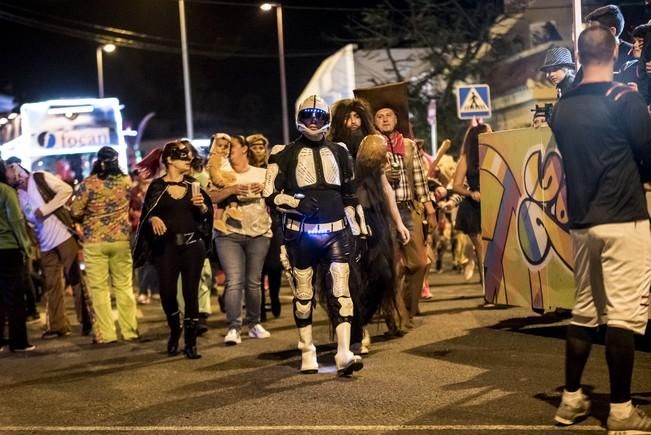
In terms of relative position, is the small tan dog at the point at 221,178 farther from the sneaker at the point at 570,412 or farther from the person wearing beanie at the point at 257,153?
the sneaker at the point at 570,412

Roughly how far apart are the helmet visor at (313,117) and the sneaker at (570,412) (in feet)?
9.95

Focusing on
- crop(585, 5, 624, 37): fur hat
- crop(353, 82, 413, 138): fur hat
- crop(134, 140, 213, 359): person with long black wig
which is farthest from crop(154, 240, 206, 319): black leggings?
crop(585, 5, 624, 37): fur hat

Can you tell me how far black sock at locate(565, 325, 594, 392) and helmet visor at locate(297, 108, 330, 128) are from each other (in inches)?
112

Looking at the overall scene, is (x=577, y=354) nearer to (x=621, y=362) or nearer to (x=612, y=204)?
(x=621, y=362)

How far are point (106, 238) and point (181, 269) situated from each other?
1.40m

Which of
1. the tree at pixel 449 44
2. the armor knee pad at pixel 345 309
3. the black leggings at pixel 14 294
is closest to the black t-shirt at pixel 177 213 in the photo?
the black leggings at pixel 14 294

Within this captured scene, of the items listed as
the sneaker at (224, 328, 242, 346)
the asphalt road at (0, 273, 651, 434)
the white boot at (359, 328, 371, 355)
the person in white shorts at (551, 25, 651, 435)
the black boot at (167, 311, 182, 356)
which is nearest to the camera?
the person in white shorts at (551, 25, 651, 435)

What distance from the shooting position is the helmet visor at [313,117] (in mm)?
7496

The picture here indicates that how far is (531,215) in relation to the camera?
8102mm

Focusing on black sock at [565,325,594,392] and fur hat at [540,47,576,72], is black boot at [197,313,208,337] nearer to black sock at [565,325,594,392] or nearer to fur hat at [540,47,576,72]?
fur hat at [540,47,576,72]

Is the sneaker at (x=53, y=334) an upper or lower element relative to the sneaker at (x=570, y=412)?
lower

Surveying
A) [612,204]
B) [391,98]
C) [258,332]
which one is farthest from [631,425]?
[258,332]

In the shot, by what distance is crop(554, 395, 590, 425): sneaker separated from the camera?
212 inches

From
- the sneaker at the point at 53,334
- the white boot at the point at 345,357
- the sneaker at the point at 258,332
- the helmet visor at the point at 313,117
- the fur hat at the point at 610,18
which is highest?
the fur hat at the point at 610,18
